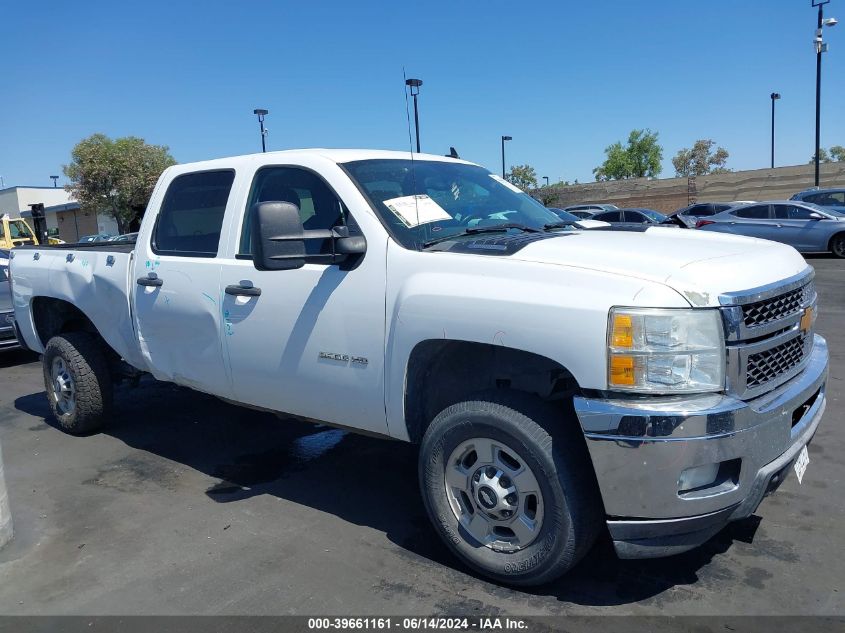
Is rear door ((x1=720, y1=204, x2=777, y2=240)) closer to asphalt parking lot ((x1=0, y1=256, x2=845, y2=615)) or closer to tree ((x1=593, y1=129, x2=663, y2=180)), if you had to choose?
asphalt parking lot ((x1=0, y1=256, x2=845, y2=615))

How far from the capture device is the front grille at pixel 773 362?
281 cm

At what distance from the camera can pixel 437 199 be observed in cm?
391

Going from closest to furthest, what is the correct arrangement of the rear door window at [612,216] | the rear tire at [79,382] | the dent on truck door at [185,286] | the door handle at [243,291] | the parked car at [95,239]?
→ 1. the door handle at [243,291]
2. the dent on truck door at [185,286]
3. the rear tire at [79,382]
4. the parked car at [95,239]
5. the rear door window at [612,216]

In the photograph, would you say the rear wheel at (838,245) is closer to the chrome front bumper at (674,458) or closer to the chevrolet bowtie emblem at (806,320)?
the chevrolet bowtie emblem at (806,320)

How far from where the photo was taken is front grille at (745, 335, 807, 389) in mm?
2814

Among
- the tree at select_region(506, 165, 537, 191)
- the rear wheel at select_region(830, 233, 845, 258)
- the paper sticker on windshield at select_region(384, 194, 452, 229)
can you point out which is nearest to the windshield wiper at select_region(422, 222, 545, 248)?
the paper sticker on windshield at select_region(384, 194, 452, 229)

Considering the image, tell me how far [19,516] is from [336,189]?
2.81 m

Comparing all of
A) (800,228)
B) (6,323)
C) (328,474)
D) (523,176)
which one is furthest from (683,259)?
(523,176)

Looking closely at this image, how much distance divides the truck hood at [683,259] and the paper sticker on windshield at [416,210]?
0.66 meters

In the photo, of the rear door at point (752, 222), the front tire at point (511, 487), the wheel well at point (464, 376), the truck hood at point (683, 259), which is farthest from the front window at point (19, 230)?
the truck hood at point (683, 259)

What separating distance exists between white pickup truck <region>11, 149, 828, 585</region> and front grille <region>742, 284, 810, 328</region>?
1 centimetres

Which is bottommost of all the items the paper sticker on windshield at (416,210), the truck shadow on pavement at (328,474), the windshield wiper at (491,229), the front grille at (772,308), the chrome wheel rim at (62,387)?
the truck shadow on pavement at (328,474)

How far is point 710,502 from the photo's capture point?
2.72 m

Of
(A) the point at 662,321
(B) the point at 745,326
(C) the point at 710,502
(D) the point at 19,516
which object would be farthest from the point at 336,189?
(D) the point at 19,516
